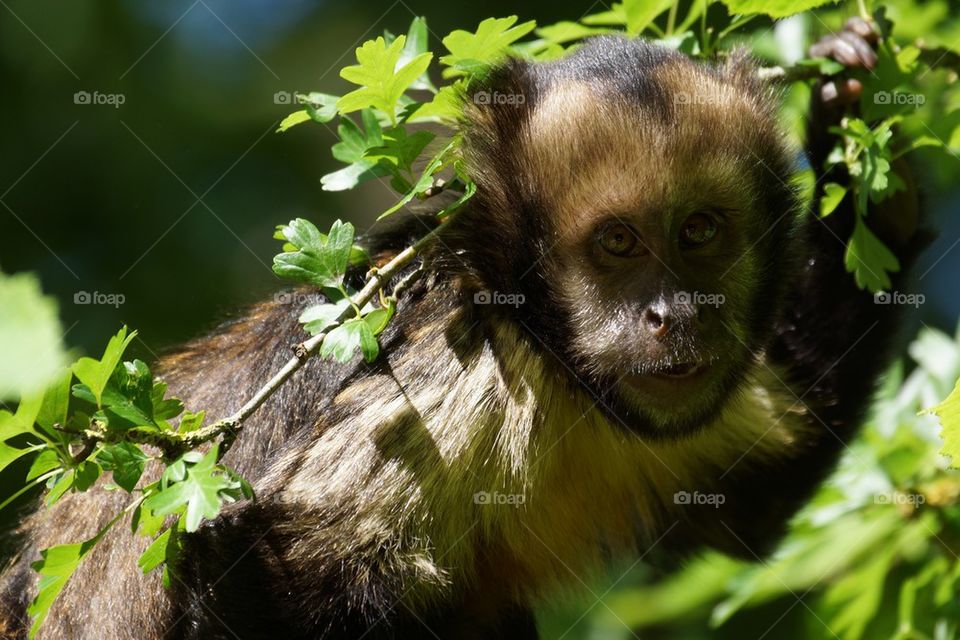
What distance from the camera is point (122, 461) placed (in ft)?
11.1

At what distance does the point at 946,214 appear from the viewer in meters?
5.61

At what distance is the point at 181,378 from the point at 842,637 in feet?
10.8

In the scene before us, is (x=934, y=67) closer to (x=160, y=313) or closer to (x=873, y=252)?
(x=873, y=252)

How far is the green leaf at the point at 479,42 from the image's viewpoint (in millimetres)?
4207

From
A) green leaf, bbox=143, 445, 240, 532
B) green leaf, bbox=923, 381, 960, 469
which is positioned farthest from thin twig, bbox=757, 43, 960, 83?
green leaf, bbox=143, 445, 240, 532

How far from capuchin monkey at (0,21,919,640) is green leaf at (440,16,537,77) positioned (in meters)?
0.37

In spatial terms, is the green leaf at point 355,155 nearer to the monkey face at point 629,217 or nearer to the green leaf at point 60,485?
the monkey face at point 629,217

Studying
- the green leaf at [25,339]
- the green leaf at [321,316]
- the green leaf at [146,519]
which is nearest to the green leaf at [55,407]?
the green leaf at [25,339]

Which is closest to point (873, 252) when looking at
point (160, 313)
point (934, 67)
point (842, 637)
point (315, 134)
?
point (934, 67)

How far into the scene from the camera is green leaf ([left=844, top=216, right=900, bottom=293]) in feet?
16.2

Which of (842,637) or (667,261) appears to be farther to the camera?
(842,637)

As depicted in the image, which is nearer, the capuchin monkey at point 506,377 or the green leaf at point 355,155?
the green leaf at point 355,155

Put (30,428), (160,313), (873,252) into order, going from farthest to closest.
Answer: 1. (160,313)
2. (873,252)
3. (30,428)

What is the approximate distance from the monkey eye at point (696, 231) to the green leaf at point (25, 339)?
2508 millimetres
